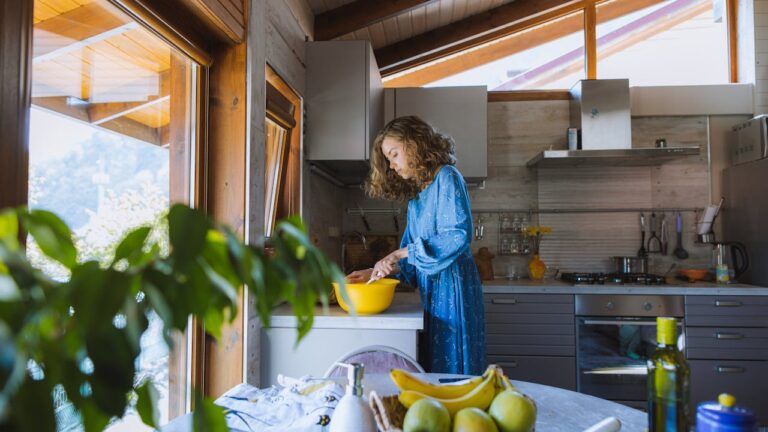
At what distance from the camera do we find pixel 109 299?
250 millimetres

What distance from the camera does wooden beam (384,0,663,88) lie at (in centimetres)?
378

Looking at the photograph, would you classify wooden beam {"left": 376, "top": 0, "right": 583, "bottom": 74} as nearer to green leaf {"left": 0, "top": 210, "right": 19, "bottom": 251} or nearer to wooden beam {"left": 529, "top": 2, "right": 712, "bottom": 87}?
wooden beam {"left": 529, "top": 2, "right": 712, "bottom": 87}

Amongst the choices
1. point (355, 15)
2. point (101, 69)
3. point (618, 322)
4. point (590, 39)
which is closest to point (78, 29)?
point (101, 69)

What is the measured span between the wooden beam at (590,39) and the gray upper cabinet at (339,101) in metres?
1.99

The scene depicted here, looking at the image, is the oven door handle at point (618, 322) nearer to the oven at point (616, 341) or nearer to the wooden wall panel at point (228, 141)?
the oven at point (616, 341)

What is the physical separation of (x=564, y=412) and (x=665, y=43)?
11.9 feet

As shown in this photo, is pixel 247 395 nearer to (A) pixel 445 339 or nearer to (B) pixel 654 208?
(A) pixel 445 339

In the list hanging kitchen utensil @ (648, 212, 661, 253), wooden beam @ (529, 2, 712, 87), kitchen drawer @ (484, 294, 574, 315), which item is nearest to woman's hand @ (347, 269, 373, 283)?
kitchen drawer @ (484, 294, 574, 315)

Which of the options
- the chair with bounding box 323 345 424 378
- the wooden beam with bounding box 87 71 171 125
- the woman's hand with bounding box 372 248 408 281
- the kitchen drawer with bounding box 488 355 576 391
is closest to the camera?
the wooden beam with bounding box 87 71 171 125

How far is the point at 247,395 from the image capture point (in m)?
1.12

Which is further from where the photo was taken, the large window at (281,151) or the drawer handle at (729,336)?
the drawer handle at (729,336)

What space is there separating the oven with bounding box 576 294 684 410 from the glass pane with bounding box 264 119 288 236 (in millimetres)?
1934

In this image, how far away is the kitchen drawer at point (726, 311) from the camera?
286 cm

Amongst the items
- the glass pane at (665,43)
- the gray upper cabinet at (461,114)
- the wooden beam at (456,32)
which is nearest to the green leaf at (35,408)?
the gray upper cabinet at (461,114)
